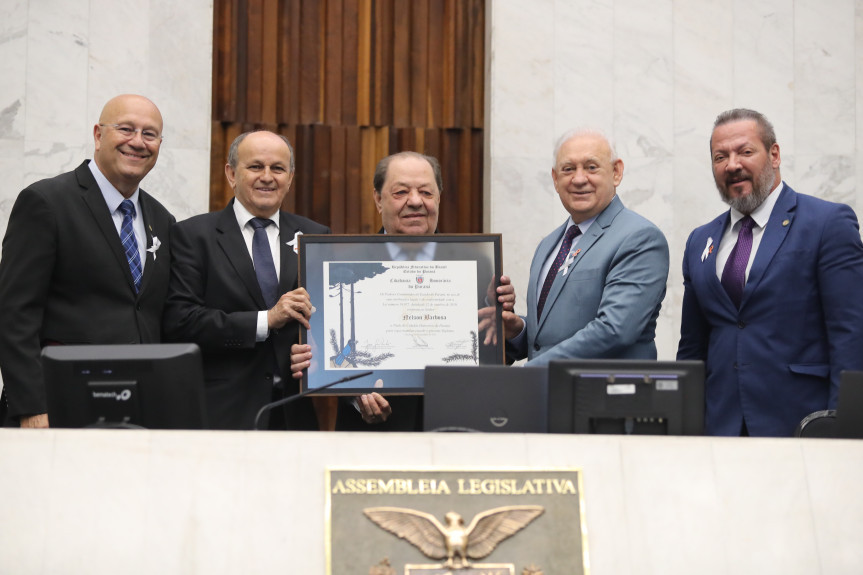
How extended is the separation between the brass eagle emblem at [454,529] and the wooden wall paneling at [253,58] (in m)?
4.41

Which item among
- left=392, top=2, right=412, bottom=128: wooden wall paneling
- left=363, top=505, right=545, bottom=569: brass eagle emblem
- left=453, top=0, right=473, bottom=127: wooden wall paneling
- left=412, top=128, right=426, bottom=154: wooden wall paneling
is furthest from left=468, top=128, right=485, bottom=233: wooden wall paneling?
left=363, top=505, right=545, bottom=569: brass eagle emblem

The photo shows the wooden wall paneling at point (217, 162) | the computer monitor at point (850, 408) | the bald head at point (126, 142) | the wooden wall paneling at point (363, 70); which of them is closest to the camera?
the computer monitor at point (850, 408)

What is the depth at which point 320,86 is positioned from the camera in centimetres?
630

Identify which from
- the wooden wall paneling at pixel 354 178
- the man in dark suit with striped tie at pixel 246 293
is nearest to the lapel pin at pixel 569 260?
the man in dark suit with striped tie at pixel 246 293

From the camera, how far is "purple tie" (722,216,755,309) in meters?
3.95

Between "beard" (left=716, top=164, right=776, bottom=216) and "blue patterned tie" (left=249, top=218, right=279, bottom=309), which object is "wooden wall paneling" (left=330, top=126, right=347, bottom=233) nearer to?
"blue patterned tie" (left=249, top=218, right=279, bottom=309)

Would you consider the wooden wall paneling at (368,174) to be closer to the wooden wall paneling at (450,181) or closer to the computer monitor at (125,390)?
the wooden wall paneling at (450,181)

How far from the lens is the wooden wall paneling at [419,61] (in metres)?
6.40

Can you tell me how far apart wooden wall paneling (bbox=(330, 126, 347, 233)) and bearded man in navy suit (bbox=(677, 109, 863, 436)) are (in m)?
2.85

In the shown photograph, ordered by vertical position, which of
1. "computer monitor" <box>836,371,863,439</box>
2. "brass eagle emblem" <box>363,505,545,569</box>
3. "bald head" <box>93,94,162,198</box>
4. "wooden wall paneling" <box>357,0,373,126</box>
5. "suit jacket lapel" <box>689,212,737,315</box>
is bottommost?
"brass eagle emblem" <box>363,505,545,569</box>

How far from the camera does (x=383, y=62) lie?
6383mm

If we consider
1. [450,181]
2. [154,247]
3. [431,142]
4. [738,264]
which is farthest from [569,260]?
[431,142]

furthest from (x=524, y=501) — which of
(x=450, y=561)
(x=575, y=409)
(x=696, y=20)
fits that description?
(x=696, y=20)

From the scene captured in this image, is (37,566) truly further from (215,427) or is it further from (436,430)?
(215,427)
